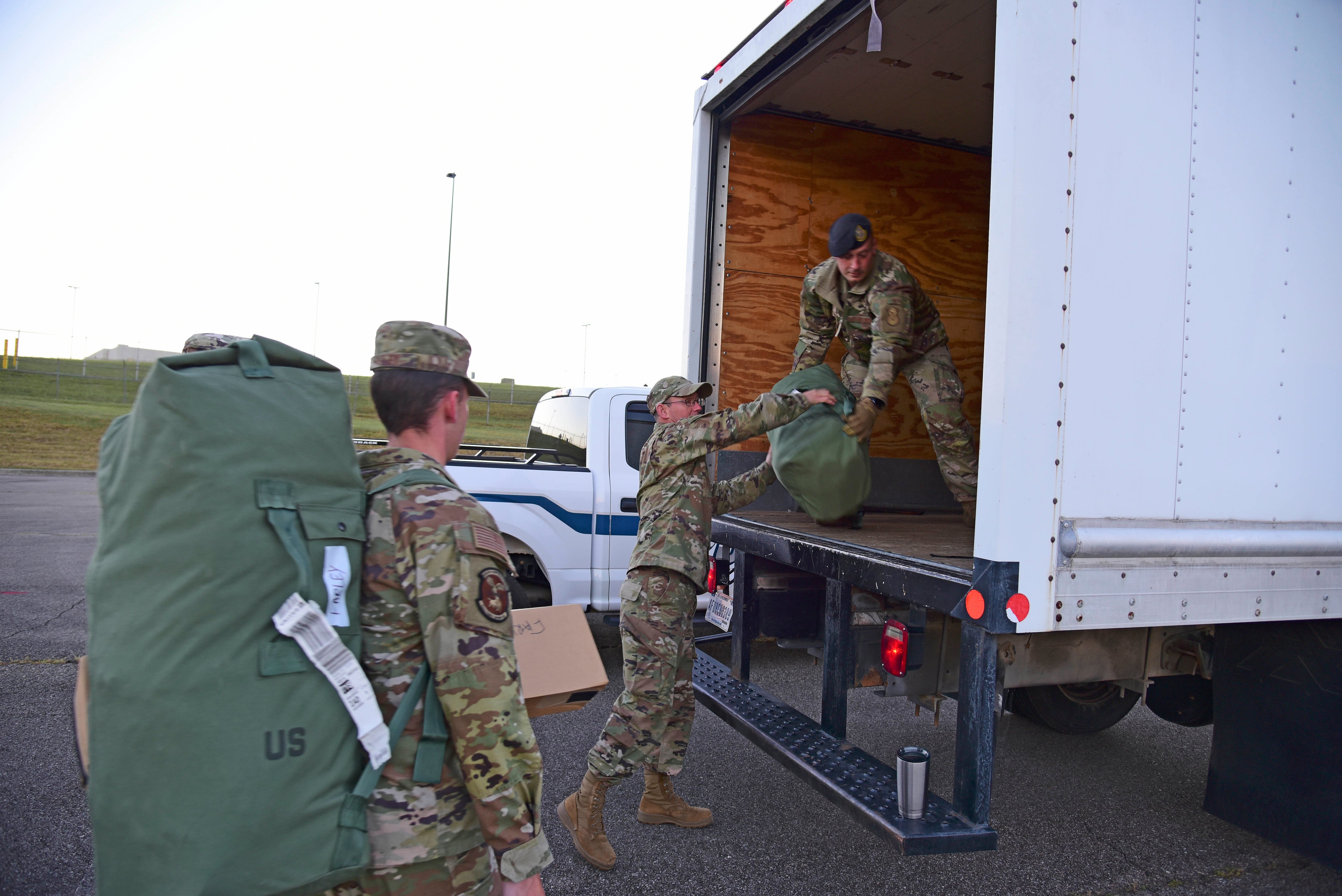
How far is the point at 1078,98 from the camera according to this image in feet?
7.38

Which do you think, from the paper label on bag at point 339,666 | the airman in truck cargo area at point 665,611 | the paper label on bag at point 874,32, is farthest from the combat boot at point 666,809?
the paper label on bag at point 874,32

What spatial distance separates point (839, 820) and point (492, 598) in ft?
8.86

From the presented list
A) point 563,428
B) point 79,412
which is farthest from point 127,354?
point 563,428

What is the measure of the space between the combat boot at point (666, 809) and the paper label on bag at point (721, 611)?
2.21 feet

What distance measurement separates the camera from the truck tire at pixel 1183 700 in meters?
3.54

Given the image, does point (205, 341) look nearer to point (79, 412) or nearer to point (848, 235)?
point (848, 235)

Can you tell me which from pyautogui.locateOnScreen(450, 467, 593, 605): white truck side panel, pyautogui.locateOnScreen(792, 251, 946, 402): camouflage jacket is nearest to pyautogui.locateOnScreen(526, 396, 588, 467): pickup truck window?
pyautogui.locateOnScreen(450, 467, 593, 605): white truck side panel

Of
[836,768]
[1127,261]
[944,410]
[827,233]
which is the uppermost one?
[827,233]

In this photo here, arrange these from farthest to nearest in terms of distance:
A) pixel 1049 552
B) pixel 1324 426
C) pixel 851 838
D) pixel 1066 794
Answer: pixel 1066 794 < pixel 851 838 < pixel 1324 426 < pixel 1049 552

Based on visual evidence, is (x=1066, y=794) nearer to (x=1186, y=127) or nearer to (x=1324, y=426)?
(x=1324, y=426)

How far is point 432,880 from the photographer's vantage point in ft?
4.84

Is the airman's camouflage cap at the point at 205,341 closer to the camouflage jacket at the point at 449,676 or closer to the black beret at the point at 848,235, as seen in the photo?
the camouflage jacket at the point at 449,676

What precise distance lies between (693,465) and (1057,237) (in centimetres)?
168

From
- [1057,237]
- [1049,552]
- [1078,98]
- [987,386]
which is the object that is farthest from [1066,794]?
[1078,98]
